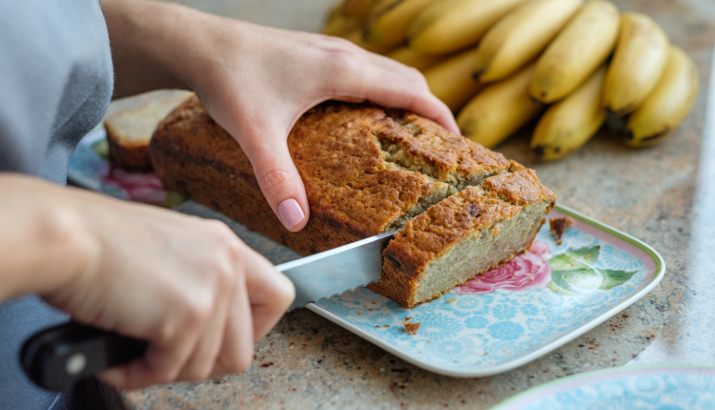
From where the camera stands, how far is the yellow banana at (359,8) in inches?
98.1

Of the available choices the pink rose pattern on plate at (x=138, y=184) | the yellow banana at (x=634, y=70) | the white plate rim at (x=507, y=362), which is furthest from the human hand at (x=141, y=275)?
the yellow banana at (x=634, y=70)

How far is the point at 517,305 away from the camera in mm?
1184

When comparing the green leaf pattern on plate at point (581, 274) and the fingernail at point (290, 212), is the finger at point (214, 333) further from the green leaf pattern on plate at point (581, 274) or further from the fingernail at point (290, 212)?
the green leaf pattern on plate at point (581, 274)

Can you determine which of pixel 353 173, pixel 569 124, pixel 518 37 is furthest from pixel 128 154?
pixel 569 124

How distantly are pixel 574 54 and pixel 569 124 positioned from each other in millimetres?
239

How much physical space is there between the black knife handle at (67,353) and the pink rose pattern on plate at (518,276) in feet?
2.55

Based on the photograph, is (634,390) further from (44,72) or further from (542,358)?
(44,72)

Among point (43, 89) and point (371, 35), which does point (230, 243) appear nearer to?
point (43, 89)

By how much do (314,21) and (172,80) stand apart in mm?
1970

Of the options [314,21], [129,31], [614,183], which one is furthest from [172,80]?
[314,21]

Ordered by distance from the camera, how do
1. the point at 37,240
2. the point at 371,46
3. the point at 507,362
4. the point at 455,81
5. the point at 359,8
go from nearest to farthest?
the point at 37,240 → the point at 507,362 → the point at 455,81 → the point at 371,46 → the point at 359,8

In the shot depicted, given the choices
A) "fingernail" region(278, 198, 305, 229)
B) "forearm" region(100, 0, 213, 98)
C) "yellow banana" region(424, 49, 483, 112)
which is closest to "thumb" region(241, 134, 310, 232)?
"fingernail" region(278, 198, 305, 229)

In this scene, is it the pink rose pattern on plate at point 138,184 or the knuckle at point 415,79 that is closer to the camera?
the knuckle at point 415,79

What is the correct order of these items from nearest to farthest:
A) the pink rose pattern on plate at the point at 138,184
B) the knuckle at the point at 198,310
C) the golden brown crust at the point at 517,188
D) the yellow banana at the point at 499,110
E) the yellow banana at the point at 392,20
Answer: the knuckle at the point at 198,310
the golden brown crust at the point at 517,188
the pink rose pattern on plate at the point at 138,184
the yellow banana at the point at 499,110
the yellow banana at the point at 392,20
